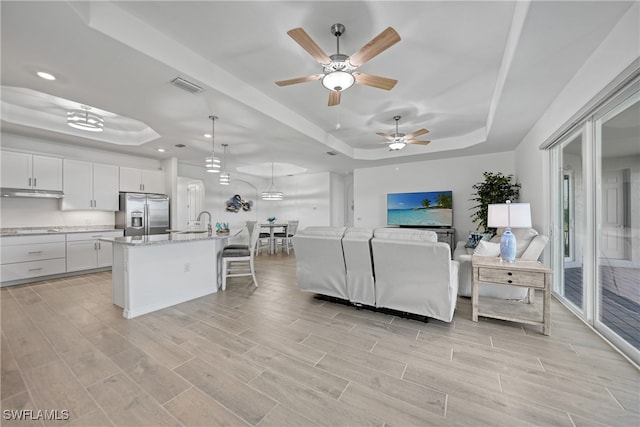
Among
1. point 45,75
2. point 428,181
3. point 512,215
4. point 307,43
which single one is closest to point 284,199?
point 428,181

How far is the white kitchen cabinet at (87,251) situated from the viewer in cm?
453

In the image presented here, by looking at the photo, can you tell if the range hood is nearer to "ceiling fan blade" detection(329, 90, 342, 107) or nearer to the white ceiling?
the white ceiling

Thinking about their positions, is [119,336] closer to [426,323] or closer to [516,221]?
[426,323]

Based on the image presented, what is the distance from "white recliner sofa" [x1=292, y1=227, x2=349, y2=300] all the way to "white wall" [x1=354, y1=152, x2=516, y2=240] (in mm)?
4242

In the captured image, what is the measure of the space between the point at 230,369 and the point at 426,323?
6.38ft

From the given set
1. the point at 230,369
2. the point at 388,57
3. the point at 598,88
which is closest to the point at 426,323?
the point at 230,369

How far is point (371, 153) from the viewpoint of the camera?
21.2 ft

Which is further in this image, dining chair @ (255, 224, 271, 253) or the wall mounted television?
dining chair @ (255, 224, 271, 253)

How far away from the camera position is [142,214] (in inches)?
220

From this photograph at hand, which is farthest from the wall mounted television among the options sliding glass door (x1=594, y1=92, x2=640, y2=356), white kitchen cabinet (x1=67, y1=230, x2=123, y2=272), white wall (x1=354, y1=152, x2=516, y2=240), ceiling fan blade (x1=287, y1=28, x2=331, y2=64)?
white kitchen cabinet (x1=67, y1=230, x2=123, y2=272)

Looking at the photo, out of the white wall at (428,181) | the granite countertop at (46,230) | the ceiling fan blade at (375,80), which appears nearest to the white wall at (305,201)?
the white wall at (428,181)

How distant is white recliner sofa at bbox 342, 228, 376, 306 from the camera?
8.93 ft

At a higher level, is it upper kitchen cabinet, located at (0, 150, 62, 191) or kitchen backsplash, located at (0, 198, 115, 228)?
upper kitchen cabinet, located at (0, 150, 62, 191)

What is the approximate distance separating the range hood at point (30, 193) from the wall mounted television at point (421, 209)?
7.15 metres
